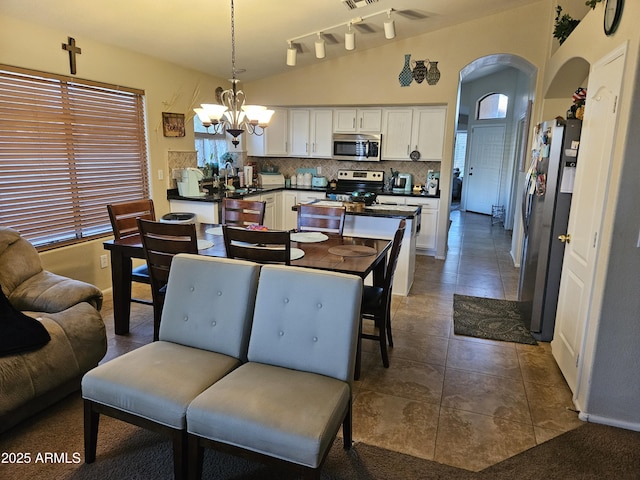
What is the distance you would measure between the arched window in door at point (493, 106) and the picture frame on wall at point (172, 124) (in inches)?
278

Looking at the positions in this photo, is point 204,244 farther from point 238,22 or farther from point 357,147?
point 357,147

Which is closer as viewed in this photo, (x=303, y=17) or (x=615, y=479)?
A: (x=615, y=479)

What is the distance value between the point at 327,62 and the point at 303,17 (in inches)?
70.9

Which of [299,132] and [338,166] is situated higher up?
[299,132]

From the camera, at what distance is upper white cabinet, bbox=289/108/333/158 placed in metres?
6.31

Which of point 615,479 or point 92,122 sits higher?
point 92,122

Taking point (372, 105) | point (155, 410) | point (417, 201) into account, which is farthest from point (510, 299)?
point (155, 410)

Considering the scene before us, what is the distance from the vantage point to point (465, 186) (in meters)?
10.2

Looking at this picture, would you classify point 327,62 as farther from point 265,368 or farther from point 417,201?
point 265,368

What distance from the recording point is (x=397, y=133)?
6.01m

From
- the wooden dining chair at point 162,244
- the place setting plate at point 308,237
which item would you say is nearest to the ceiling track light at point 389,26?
the place setting plate at point 308,237

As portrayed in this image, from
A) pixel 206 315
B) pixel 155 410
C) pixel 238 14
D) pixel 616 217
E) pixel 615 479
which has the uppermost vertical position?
pixel 238 14

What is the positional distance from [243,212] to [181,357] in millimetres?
1890

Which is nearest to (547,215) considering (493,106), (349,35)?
(349,35)
